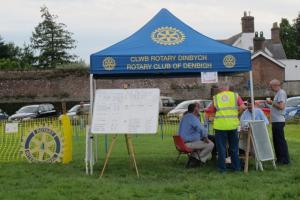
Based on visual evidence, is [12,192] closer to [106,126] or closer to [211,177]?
[106,126]

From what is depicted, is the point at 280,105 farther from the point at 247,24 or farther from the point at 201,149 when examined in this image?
the point at 247,24

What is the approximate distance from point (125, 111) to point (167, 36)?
6.42 feet

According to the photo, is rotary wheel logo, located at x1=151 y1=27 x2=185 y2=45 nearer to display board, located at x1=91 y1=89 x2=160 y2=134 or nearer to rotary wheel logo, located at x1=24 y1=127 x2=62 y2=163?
display board, located at x1=91 y1=89 x2=160 y2=134

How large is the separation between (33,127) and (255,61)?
3861 centimetres

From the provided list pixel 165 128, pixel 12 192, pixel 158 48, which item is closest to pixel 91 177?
pixel 12 192

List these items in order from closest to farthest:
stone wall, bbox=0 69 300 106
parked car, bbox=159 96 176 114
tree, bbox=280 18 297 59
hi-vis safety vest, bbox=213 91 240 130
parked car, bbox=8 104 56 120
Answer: hi-vis safety vest, bbox=213 91 240 130 < parked car, bbox=8 104 56 120 < parked car, bbox=159 96 176 114 < stone wall, bbox=0 69 300 106 < tree, bbox=280 18 297 59

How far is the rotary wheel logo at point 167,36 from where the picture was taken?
11.3 m

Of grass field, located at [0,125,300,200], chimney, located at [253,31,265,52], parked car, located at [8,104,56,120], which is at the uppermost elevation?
chimney, located at [253,31,265,52]

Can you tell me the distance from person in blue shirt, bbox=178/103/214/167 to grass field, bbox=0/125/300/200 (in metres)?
0.27

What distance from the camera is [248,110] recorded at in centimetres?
1182

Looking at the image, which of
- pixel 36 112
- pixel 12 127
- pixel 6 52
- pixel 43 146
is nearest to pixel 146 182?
pixel 43 146

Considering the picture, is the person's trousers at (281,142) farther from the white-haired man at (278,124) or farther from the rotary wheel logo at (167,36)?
the rotary wheel logo at (167,36)

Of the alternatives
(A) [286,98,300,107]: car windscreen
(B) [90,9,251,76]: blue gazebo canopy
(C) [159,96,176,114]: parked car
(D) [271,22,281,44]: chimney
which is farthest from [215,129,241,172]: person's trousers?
(D) [271,22,281,44]: chimney

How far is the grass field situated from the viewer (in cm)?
823
